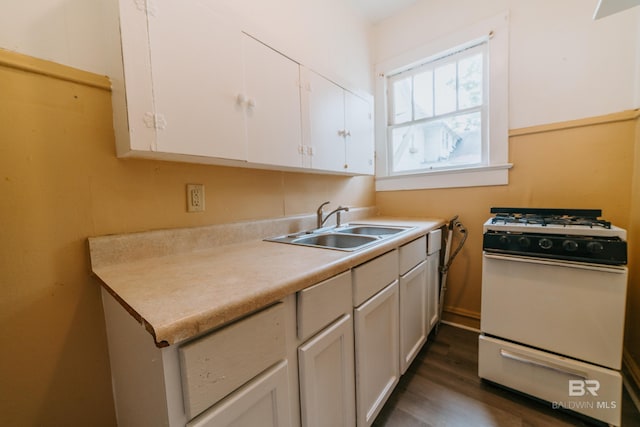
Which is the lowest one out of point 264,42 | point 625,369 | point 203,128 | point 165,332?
point 625,369

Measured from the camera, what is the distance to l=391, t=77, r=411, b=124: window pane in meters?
2.30

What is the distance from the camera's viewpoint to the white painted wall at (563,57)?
1419mm

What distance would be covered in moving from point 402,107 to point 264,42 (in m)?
1.65

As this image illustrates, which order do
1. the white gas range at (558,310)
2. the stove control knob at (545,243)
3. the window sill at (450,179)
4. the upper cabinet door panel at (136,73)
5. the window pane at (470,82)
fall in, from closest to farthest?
the upper cabinet door panel at (136,73) → the white gas range at (558,310) → the stove control knob at (545,243) → the window sill at (450,179) → the window pane at (470,82)

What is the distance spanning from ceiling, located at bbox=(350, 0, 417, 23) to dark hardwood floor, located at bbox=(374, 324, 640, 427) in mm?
2831

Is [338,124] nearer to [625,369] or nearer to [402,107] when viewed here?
[402,107]

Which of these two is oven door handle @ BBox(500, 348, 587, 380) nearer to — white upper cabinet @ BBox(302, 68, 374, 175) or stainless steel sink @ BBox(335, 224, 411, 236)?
stainless steel sink @ BBox(335, 224, 411, 236)

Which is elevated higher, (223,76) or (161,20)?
(161,20)

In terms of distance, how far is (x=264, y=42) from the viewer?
1.10 meters

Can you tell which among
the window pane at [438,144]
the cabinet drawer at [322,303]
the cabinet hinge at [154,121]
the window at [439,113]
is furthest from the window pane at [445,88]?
the cabinet hinge at [154,121]

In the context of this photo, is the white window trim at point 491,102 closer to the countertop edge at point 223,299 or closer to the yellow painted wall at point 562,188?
the yellow painted wall at point 562,188

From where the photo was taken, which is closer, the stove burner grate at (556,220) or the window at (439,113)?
the stove burner grate at (556,220)

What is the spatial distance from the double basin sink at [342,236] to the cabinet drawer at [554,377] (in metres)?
0.82

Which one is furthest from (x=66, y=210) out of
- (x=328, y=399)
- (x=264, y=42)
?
(x=328, y=399)
